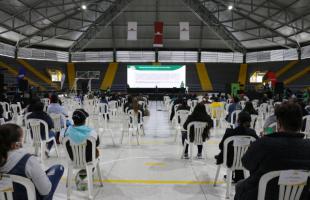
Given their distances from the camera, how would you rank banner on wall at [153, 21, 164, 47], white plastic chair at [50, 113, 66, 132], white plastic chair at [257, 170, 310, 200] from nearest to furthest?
white plastic chair at [257, 170, 310, 200] → white plastic chair at [50, 113, 66, 132] → banner on wall at [153, 21, 164, 47]

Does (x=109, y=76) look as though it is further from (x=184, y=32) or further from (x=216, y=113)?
(x=216, y=113)

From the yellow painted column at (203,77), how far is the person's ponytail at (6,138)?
103 ft

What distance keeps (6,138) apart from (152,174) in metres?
3.46

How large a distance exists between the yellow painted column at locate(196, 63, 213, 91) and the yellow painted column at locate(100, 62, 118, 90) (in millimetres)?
7818

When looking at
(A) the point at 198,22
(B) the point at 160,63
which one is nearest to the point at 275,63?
(A) the point at 198,22

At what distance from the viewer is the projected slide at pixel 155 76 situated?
104ft

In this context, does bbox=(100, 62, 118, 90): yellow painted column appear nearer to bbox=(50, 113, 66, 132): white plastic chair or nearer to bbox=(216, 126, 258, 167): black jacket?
bbox=(50, 113, 66, 132): white plastic chair

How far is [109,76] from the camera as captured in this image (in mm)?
33781

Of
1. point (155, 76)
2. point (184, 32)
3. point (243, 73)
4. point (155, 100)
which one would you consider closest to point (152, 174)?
point (184, 32)

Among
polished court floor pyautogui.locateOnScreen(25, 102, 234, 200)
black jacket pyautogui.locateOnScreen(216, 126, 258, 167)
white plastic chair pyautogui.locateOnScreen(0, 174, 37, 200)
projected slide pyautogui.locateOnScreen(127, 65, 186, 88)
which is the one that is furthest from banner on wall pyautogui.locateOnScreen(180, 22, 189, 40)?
white plastic chair pyautogui.locateOnScreen(0, 174, 37, 200)

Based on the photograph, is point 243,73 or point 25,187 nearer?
point 25,187

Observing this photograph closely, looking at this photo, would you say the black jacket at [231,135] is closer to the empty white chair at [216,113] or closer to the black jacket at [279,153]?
the black jacket at [279,153]

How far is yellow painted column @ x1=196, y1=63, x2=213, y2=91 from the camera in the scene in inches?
1313

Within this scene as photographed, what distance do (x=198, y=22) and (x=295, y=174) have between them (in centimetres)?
2847
